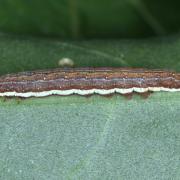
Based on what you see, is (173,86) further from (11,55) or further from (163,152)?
(11,55)

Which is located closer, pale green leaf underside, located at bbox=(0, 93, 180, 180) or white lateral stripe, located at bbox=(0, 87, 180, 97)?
pale green leaf underside, located at bbox=(0, 93, 180, 180)

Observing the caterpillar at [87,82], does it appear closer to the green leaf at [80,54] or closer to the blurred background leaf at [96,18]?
the green leaf at [80,54]

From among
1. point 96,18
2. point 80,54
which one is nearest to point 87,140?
point 80,54

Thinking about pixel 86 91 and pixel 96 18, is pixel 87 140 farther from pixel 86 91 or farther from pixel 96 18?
pixel 96 18

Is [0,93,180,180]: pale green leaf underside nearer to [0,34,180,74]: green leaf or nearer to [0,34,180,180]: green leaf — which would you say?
[0,34,180,180]: green leaf

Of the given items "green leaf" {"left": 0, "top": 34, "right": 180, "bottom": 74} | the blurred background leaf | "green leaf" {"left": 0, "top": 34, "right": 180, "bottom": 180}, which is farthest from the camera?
the blurred background leaf

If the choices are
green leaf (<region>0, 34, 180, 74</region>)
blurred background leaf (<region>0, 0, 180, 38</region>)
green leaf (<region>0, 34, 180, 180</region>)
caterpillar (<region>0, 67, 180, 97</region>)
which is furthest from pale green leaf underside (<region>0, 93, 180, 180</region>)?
blurred background leaf (<region>0, 0, 180, 38</region>)
